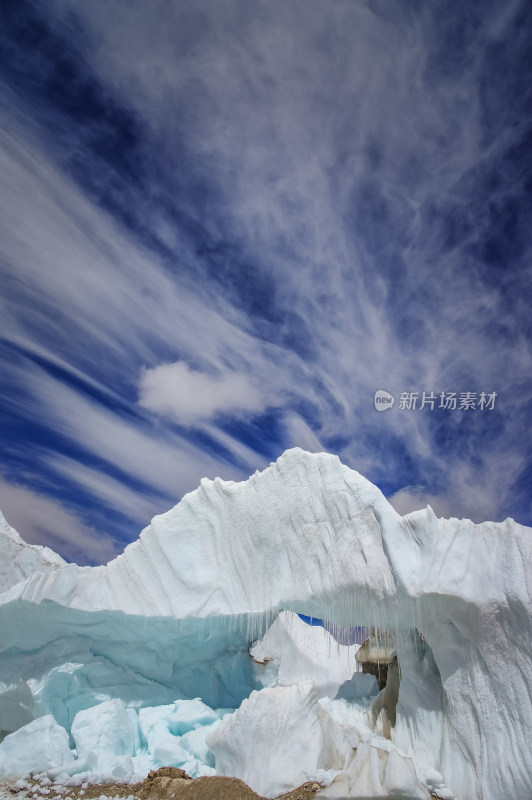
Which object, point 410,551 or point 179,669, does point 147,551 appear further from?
point 410,551

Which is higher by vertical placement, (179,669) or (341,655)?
(341,655)

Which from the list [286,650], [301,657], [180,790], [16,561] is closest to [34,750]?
[180,790]

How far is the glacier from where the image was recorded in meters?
7.09

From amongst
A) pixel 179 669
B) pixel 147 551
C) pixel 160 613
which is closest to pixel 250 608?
pixel 160 613

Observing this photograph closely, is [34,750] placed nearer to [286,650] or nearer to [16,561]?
[286,650]

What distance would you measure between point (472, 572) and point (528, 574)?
0.76 meters

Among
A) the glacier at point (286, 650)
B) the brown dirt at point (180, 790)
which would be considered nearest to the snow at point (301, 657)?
the glacier at point (286, 650)

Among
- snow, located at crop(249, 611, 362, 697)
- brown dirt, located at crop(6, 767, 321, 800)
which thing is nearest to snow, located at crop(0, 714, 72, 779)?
brown dirt, located at crop(6, 767, 321, 800)

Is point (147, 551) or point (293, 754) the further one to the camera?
point (147, 551)

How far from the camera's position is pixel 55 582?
31.1 feet

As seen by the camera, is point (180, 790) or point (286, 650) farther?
point (286, 650)

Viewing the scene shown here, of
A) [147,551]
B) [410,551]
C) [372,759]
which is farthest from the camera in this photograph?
[147,551]

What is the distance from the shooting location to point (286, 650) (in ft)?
36.6

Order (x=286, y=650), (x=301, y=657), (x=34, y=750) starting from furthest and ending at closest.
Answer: (x=286, y=650) < (x=301, y=657) < (x=34, y=750)
